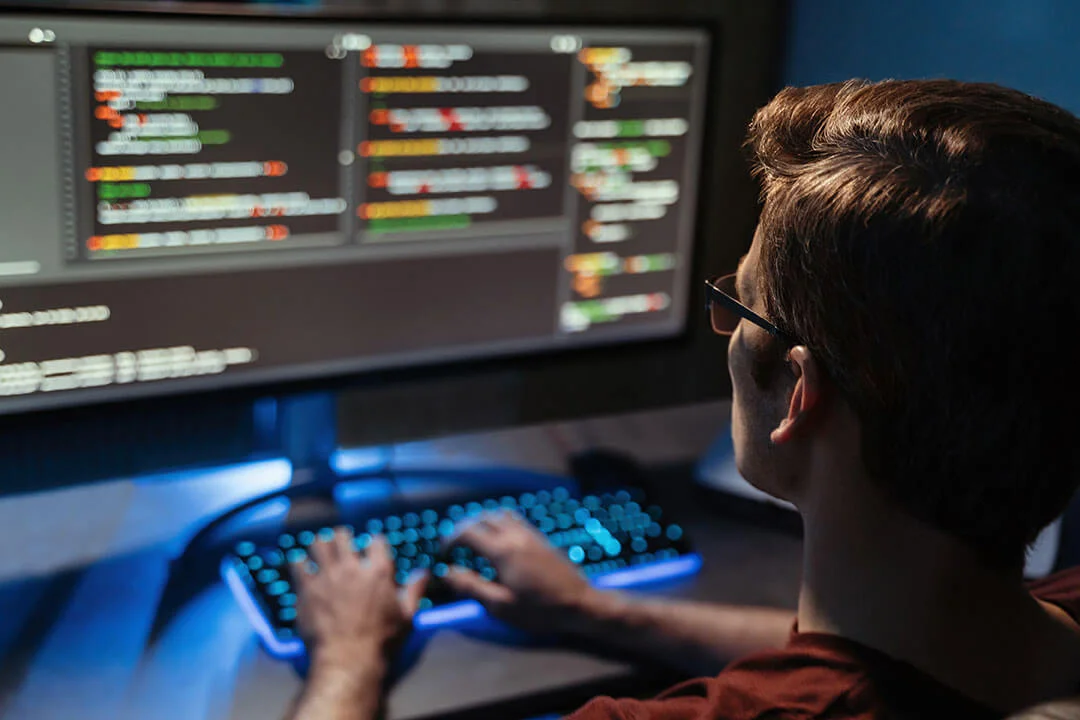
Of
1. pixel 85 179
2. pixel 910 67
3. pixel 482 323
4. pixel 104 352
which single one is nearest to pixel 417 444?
pixel 482 323

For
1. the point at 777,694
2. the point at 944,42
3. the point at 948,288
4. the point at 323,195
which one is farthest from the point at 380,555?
the point at 944,42

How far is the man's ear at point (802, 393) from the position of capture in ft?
2.50

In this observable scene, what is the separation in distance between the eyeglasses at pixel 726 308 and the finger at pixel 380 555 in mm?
403

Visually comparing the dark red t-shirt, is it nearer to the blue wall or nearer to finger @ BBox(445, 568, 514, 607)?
finger @ BBox(445, 568, 514, 607)

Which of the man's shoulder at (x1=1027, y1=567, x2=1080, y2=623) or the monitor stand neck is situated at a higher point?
the man's shoulder at (x1=1027, y1=567, x2=1080, y2=623)

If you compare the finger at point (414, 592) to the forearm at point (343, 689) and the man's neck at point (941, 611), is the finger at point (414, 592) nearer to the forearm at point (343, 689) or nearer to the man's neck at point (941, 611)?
the forearm at point (343, 689)

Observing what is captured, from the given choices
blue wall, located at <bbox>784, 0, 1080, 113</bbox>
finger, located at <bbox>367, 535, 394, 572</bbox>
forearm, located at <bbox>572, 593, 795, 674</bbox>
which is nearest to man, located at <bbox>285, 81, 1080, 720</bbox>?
forearm, located at <bbox>572, 593, 795, 674</bbox>

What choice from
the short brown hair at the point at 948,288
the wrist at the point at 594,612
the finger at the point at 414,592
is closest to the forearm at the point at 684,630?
the wrist at the point at 594,612

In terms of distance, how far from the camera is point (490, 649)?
3.52 ft

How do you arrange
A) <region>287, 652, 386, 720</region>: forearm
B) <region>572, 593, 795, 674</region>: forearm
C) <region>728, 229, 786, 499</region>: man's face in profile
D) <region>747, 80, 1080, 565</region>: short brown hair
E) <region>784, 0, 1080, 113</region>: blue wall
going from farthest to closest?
1. <region>784, 0, 1080, 113</region>: blue wall
2. <region>572, 593, 795, 674</region>: forearm
3. <region>287, 652, 386, 720</region>: forearm
4. <region>728, 229, 786, 499</region>: man's face in profile
5. <region>747, 80, 1080, 565</region>: short brown hair

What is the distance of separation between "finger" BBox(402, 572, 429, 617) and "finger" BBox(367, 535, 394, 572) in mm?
29

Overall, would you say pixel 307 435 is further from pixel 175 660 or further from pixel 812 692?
pixel 812 692

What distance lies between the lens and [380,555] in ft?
3.81

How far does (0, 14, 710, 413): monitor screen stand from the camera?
1.09 m
